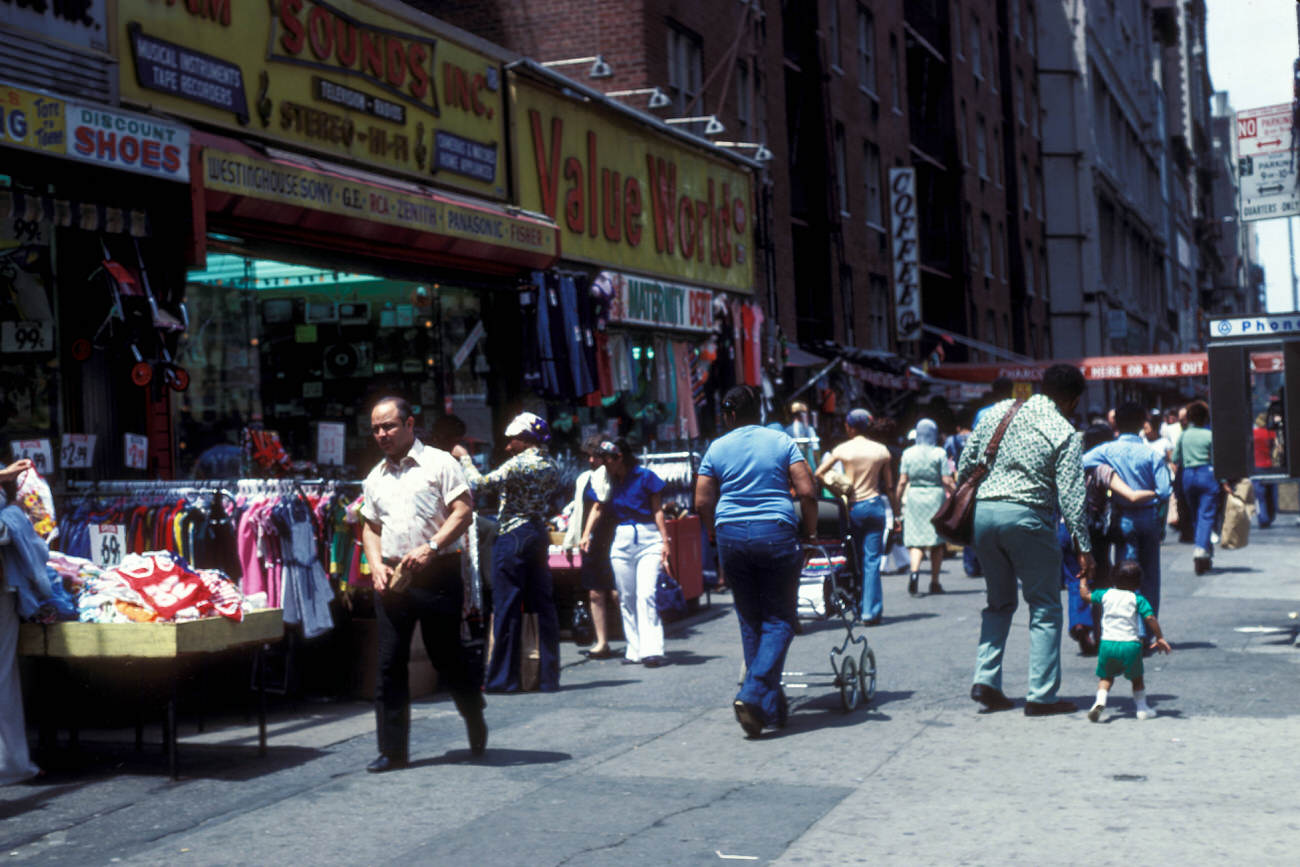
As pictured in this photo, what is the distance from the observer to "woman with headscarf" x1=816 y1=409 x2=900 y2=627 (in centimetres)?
1402

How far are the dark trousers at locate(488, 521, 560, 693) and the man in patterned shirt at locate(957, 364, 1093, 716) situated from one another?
306 cm

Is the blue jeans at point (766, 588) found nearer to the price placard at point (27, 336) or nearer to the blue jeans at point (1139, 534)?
the blue jeans at point (1139, 534)

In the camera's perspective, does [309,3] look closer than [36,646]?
No

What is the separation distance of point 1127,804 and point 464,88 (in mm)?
11707

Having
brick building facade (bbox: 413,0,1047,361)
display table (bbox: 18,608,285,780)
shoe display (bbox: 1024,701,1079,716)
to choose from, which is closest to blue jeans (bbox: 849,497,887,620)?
shoe display (bbox: 1024,701,1079,716)

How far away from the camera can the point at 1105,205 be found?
63281mm

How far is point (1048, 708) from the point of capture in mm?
9047

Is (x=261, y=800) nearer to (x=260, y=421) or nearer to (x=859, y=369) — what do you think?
(x=260, y=421)

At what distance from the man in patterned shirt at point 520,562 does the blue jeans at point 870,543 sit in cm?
375

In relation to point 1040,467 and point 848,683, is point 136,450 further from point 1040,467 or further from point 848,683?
point 1040,467

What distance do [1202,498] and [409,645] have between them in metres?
12.4

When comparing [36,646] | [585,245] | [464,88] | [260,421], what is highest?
[464,88]

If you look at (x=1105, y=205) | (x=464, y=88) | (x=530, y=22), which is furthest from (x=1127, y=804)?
(x=1105, y=205)

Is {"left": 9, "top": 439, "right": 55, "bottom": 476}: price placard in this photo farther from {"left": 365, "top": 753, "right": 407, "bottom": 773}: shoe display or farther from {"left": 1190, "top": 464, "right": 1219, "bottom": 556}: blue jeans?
{"left": 1190, "top": 464, "right": 1219, "bottom": 556}: blue jeans
